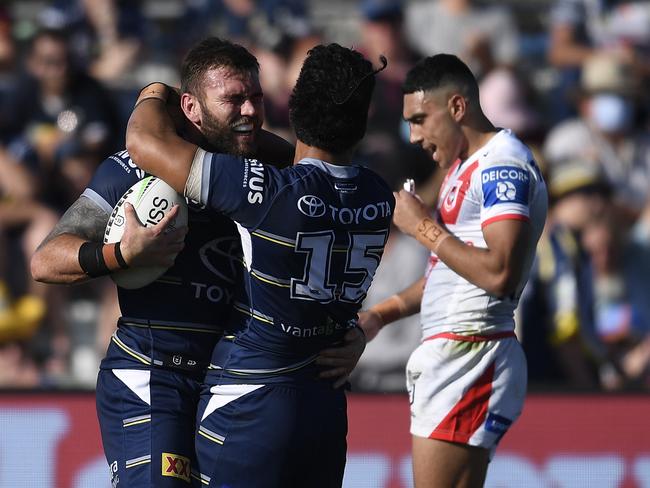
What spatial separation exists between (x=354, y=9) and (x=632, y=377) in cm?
519

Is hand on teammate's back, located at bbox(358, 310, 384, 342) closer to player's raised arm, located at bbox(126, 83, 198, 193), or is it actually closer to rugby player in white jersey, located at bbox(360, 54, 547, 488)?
rugby player in white jersey, located at bbox(360, 54, 547, 488)

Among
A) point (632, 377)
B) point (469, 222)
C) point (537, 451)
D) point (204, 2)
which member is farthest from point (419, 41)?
point (469, 222)

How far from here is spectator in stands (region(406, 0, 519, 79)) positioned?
10.2 meters

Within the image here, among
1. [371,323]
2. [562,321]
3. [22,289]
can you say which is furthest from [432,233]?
[22,289]

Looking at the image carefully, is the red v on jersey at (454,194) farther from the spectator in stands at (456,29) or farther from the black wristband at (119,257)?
the spectator in stands at (456,29)

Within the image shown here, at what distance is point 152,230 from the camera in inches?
155

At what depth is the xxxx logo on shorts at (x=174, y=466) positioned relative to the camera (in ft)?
13.5

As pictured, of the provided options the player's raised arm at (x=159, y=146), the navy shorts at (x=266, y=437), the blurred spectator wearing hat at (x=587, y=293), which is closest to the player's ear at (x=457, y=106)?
the player's raised arm at (x=159, y=146)

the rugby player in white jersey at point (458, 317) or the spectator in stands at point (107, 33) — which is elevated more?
the spectator in stands at point (107, 33)

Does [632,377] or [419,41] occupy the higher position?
[419,41]

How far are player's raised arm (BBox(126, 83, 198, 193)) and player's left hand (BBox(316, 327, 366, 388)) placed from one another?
832 mm

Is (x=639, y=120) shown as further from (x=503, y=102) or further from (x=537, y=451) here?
(x=537, y=451)

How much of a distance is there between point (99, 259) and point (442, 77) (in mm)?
1770

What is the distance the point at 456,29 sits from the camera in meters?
10.4
